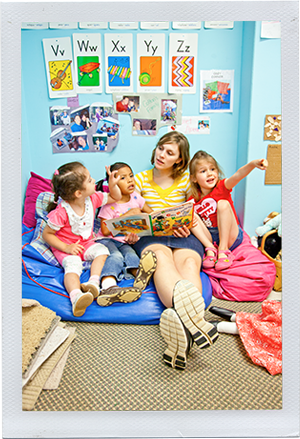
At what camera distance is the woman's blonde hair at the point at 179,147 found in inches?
57.7

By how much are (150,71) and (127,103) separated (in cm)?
17

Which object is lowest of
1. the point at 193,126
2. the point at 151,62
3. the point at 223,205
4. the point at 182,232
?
the point at 182,232

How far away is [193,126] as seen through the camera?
4.82 feet

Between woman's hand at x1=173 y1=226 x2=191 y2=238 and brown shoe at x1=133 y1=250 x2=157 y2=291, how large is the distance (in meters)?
0.25

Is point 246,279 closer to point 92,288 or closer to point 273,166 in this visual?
point 273,166

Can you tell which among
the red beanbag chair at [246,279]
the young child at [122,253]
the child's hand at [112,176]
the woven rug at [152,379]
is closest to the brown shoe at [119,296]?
the young child at [122,253]

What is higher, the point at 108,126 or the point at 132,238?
the point at 108,126

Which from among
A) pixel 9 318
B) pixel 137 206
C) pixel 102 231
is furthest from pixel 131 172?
pixel 9 318

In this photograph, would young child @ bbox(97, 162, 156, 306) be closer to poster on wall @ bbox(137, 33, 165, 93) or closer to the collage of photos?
the collage of photos

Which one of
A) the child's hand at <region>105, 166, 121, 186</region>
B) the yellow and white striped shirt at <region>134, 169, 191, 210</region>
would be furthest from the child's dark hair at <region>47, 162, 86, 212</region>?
the yellow and white striped shirt at <region>134, 169, 191, 210</region>

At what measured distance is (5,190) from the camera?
2.84ft

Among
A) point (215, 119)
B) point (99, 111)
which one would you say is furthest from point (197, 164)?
point (99, 111)

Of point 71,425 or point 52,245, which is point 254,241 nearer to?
point 52,245

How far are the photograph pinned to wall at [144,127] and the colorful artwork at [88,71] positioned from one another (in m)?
0.25
